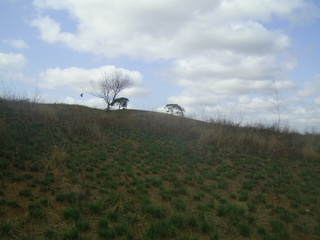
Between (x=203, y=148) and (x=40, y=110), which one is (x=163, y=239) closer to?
(x=203, y=148)

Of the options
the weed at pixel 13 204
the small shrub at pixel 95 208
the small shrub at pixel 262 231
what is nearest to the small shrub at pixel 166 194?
the small shrub at pixel 95 208

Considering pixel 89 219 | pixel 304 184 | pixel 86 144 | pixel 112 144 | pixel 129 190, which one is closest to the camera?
pixel 89 219

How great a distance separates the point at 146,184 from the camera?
20.8 feet

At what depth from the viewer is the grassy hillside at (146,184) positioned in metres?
4.05

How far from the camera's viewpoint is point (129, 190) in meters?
5.70

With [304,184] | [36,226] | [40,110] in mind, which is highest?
[40,110]

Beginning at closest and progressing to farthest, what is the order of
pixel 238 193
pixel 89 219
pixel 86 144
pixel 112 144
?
1. pixel 89 219
2. pixel 238 193
3. pixel 86 144
4. pixel 112 144

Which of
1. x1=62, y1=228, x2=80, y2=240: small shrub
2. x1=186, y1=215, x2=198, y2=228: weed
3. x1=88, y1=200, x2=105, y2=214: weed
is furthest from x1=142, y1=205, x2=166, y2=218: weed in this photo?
x1=62, y1=228, x2=80, y2=240: small shrub

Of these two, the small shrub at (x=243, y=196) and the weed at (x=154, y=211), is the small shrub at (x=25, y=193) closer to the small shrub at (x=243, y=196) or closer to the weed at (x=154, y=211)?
the weed at (x=154, y=211)

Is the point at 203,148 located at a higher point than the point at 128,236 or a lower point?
higher

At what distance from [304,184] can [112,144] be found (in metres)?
7.21

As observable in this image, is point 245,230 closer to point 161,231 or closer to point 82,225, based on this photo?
point 161,231

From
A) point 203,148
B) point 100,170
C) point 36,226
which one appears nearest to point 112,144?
point 100,170

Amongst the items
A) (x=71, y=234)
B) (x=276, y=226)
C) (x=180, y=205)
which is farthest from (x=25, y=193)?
(x=276, y=226)
